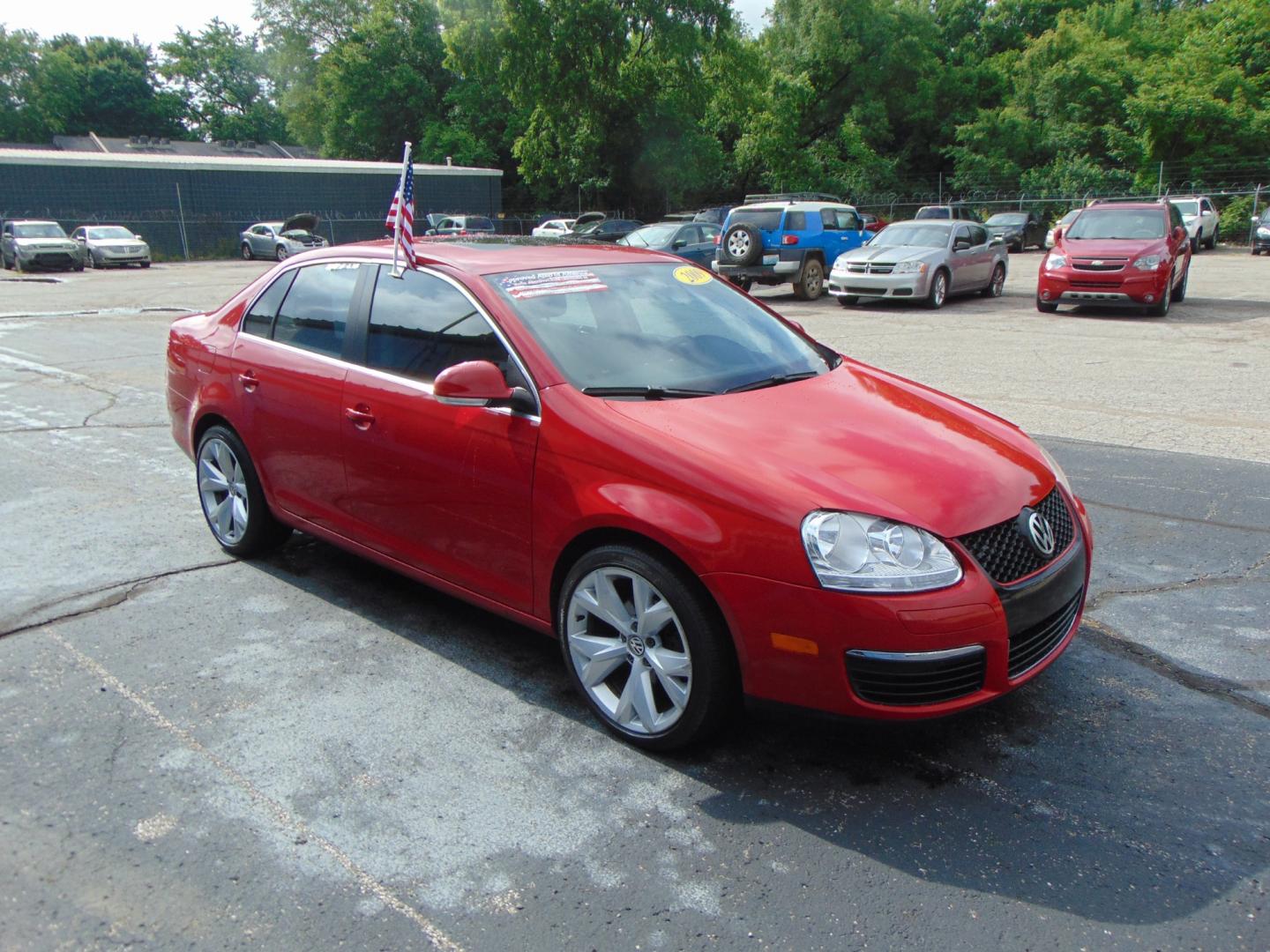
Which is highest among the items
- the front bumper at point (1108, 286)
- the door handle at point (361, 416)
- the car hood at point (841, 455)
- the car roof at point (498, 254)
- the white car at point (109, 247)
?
the car roof at point (498, 254)

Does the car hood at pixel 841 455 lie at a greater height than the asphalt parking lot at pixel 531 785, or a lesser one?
greater

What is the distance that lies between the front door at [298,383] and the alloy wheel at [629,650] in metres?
1.52

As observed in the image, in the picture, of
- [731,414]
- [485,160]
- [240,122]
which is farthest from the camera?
[240,122]

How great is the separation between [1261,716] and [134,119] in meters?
88.2

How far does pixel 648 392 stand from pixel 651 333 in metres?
0.49

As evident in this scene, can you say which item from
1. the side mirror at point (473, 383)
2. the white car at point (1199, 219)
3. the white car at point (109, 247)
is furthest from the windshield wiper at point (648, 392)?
the white car at point (109, 247)

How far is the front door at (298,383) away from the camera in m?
4.46

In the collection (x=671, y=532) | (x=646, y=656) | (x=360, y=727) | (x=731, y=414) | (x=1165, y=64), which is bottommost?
(x=360, y=727)

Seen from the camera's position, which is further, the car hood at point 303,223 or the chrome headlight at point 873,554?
the car hood at point 303,223

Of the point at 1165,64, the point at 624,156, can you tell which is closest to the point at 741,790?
the point at 624,156

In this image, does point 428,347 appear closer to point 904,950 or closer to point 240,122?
point 904,950

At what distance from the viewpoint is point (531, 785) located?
3209 mm

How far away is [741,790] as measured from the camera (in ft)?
10.4

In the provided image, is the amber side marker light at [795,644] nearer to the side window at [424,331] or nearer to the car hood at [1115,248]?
the side window at [424,331]
